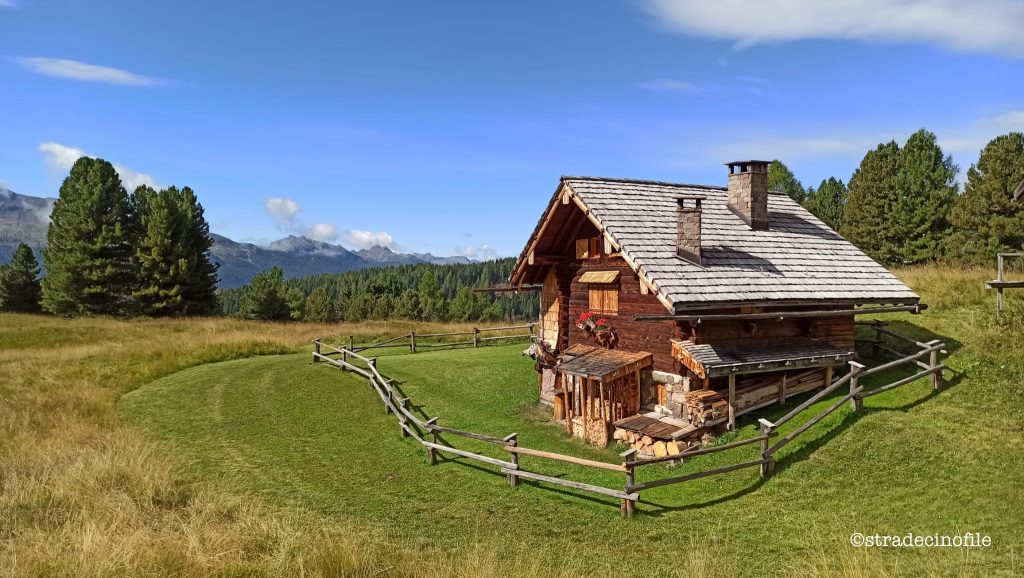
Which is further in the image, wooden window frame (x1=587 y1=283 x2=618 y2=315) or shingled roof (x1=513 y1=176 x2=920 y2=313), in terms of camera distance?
wooden window frame (x1=587 y1=283 x2=618 y2=315)

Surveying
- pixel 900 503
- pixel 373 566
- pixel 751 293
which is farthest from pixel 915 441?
pixel 373 566

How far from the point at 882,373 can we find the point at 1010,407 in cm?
350

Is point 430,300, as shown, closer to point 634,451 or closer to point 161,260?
point 161,260

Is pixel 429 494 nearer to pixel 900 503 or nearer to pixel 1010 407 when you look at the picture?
pixel 900 503

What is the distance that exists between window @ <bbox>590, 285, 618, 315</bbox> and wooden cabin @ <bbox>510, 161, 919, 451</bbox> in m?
0.05

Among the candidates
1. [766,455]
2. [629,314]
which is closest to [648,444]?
→ [766,455]

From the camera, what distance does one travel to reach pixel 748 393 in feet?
46.0

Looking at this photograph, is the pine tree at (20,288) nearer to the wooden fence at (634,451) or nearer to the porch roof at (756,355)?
the wooden fence at (634,451)

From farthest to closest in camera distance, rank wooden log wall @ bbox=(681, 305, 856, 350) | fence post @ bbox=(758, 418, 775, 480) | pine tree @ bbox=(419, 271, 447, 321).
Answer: pine tree @ bbox=(419, 271, 447, 321) → wooden log wall @ bbox=(681, 305, 856, 350) → fence post @ bbox=(758, 418, 775, 480)

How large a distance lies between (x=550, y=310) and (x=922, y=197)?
40.4 meters

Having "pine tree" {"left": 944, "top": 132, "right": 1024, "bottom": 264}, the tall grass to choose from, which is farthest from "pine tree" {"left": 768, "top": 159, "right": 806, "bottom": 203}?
the tall grass

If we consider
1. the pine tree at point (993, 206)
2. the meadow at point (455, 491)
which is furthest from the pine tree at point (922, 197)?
the meadow at point (455, 491)

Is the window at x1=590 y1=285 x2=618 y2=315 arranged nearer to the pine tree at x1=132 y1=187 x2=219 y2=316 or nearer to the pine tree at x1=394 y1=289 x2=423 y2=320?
the pine tree at x1=132 y1=187 x2=219 y2=316

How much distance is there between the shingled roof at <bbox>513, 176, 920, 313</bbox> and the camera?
13625 millimetres
